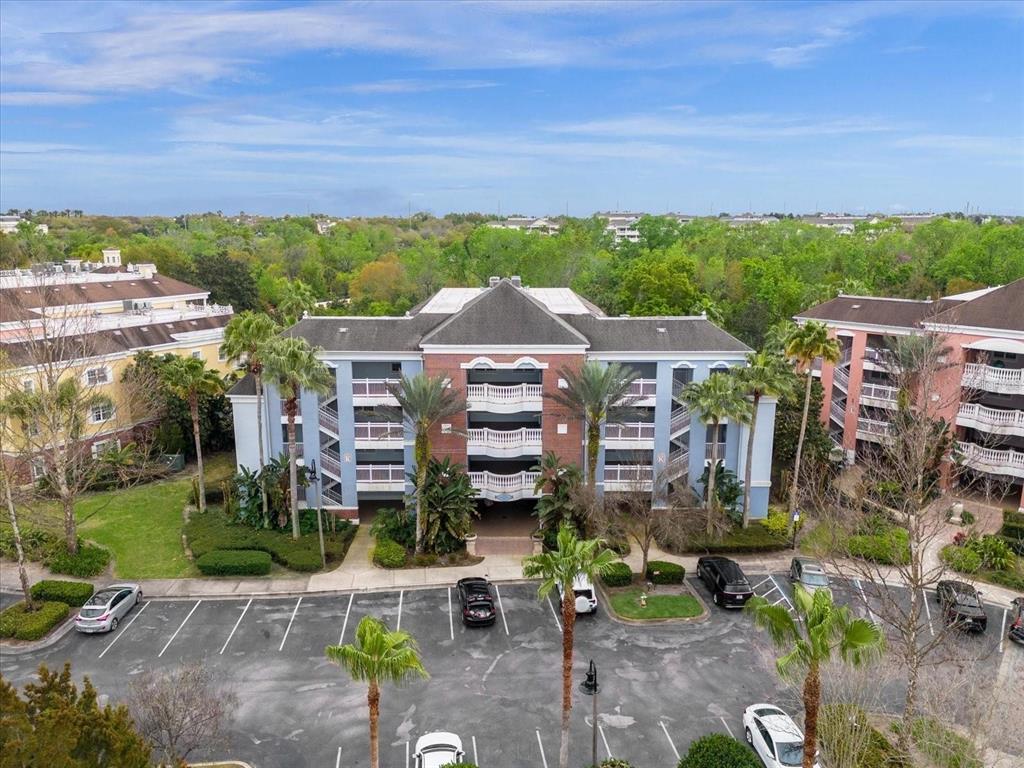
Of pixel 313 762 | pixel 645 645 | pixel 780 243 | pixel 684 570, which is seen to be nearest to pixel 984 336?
pixel 684 570

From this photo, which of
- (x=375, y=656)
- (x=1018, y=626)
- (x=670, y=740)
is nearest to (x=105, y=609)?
(x=375, y=656)

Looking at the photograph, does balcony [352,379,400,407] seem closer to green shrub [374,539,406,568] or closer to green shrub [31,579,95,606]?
green shrub [374,539,406,568]

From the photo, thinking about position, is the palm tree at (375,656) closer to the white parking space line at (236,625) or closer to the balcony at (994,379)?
the white parking space line at (236,625)

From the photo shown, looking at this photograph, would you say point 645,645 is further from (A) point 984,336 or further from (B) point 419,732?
(A) point 984,336

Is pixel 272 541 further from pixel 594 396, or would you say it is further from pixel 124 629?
pixel 594 396

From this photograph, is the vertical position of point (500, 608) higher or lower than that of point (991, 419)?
lower

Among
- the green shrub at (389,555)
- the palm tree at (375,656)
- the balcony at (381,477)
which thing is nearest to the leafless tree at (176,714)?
the palm tree at (375,656)
